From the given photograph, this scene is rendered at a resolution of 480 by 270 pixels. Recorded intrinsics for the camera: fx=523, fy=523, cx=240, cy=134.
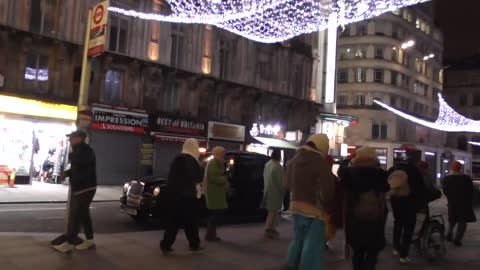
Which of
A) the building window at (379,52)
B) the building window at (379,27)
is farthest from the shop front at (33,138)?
the building window at (379,27)

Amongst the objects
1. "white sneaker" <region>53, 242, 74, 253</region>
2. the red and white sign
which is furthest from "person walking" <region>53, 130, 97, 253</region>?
the red and white sign

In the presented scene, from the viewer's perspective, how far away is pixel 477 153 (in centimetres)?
7775

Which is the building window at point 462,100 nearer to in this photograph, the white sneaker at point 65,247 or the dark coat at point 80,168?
the dark coat at point 80,168

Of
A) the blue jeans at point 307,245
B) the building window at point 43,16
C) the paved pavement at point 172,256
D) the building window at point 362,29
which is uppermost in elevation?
the building window at point 362,29

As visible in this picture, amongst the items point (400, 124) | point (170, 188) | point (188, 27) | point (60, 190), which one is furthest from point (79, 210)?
point (400, 124)

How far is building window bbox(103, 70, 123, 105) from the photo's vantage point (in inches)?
999

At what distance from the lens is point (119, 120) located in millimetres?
24844

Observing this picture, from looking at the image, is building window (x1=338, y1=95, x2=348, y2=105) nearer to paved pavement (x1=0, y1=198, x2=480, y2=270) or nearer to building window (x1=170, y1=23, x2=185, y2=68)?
building window (x1=170, y1=23, x2=185, y2=68)

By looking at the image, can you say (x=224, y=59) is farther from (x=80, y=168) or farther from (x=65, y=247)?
(x=65, y=247)

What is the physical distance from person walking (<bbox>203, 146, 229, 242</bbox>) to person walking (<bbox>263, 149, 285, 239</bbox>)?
4.56ft

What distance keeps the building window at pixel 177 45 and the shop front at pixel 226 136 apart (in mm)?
3909

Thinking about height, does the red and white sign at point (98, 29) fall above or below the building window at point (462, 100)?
below

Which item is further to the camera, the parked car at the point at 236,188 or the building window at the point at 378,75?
the building window at the point at 378,75

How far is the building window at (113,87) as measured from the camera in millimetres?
25375
